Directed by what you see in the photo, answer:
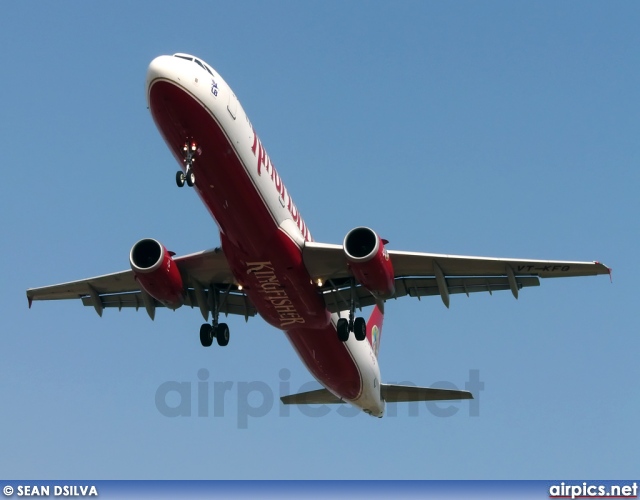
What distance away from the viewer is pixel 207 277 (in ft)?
107

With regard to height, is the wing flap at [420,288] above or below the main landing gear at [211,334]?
above

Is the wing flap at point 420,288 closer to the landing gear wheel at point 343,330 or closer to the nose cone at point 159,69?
the landing gear wheel at point 343,330

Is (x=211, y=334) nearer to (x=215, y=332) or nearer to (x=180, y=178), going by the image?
(x=215, y=332)

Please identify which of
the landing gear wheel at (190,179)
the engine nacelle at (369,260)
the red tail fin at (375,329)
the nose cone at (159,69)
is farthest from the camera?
the red tail fin at (375,329)

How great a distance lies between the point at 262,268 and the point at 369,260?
121 inches

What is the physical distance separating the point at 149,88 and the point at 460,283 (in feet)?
39.8

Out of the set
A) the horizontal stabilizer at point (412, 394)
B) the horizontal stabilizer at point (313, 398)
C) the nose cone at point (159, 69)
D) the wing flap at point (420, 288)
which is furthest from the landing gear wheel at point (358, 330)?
the nose cone at point (159, 69)

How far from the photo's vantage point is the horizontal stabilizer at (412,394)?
3716cm

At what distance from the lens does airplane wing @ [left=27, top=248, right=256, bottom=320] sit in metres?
31.8

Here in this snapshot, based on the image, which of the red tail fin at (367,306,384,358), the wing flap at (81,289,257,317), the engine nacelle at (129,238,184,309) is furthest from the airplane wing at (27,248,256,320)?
the red tail fin at (367,306,384,358)

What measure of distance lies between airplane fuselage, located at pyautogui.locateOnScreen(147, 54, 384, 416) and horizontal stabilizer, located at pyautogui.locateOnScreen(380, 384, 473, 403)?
5600mm

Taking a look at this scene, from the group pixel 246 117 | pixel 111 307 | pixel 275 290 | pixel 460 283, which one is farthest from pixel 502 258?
pixel 111 307

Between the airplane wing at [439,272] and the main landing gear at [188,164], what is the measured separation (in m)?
5.22

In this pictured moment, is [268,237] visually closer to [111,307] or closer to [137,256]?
[137,256]
